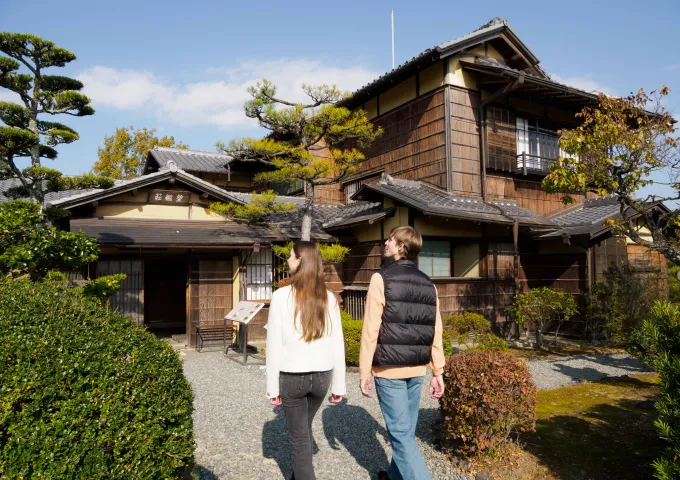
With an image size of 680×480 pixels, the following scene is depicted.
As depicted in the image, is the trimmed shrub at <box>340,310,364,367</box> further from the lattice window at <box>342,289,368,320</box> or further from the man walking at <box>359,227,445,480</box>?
the man walking at <box>359,227,445,480</box>

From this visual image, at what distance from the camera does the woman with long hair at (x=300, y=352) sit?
315 centimetres

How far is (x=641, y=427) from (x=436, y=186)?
A: 813cm

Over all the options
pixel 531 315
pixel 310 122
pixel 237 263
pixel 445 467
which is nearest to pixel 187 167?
pixel 237 263

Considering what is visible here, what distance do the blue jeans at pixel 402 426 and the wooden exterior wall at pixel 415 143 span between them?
929cm

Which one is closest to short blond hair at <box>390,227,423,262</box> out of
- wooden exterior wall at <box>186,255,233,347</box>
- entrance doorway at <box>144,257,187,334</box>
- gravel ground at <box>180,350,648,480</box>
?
gravel ground at <box>180,350,648,480</box>

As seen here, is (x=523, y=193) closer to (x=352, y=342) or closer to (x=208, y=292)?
(x=352, y=342)

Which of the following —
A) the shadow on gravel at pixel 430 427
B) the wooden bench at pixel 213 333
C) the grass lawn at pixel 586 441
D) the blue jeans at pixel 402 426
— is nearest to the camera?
the blue jeans at pixel 402 426

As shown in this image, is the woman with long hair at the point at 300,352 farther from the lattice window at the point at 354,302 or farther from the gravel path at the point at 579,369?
the lattice window at the point at 354,302

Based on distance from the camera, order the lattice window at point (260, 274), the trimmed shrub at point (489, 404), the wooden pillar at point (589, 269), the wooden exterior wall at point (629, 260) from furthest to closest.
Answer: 1. the lattice window at point (260, 274)
2. the wooden exterior wall at point (629, 260)
3. the wooden pillar at point (589, 269)
4. the trimmed shrub at point (489, 404)

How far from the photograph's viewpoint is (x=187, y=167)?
17.4 metres

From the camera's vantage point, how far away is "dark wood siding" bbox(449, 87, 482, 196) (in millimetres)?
12062

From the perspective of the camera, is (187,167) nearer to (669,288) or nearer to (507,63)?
(507,63)

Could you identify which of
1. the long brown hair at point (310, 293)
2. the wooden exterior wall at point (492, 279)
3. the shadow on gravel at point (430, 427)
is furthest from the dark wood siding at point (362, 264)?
the long brown hair at point (310, 293)

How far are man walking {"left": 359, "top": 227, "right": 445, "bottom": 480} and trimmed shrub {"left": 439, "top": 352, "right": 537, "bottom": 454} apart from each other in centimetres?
89
